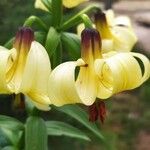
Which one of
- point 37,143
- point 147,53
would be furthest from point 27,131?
point 147,53

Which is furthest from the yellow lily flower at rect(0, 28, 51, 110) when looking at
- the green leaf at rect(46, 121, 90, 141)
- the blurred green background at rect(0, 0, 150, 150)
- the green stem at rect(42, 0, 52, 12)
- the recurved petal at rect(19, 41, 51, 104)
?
the blurred green background at rect(0, 0, 150, 150)

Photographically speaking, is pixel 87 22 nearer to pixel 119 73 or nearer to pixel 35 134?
pixel 119 73

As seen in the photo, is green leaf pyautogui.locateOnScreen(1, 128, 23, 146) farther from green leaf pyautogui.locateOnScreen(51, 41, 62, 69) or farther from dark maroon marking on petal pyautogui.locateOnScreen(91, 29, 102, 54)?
dark maroon marking on petal pyautogui.locateOnScreen(91, 29, 102, 54)

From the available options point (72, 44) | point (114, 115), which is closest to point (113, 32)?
point (72, 44)

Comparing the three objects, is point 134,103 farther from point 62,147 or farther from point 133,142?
point 62,147

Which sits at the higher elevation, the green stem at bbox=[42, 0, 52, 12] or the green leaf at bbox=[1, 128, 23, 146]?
the green stem at bbox=[42, 0, 52, 12]

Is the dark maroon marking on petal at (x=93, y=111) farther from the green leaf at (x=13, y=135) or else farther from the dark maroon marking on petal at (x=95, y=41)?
the green leaf at (x=13, y=135)
